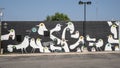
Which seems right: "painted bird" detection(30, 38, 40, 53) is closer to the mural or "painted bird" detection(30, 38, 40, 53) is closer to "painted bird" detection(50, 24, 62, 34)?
the mural

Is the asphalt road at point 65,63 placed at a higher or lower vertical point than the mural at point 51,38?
lower

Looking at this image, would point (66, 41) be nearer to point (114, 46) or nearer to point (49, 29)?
point (49, 29)

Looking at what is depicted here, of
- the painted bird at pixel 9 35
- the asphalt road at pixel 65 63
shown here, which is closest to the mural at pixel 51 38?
the painted bird at pixel 9 35

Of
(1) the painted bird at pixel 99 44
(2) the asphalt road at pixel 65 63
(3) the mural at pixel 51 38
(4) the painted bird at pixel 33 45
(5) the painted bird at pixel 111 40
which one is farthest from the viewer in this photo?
(5) the painted bird at pixel 111 40

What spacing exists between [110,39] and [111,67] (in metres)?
19.3

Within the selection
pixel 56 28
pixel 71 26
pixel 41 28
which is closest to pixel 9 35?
pixel 41 28

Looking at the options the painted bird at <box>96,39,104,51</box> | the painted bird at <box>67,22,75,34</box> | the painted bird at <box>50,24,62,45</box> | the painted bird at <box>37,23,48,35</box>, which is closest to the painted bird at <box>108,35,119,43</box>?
the painted bird at <box>96,39,104,51</box>

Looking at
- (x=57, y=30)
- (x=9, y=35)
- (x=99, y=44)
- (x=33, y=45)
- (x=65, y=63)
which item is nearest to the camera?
(x=65, y=63)

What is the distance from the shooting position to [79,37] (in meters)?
35.6

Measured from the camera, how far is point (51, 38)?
3544 cm

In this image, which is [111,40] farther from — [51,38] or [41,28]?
[41,28]

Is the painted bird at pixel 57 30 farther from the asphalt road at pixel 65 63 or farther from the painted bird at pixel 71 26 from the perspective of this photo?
the asphalt road at pixel 65 63

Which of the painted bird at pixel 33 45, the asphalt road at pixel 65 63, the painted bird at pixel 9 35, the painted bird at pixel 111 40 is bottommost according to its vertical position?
the asphalt road at pixel 65 63

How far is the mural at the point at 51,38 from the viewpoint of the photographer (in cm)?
3531
